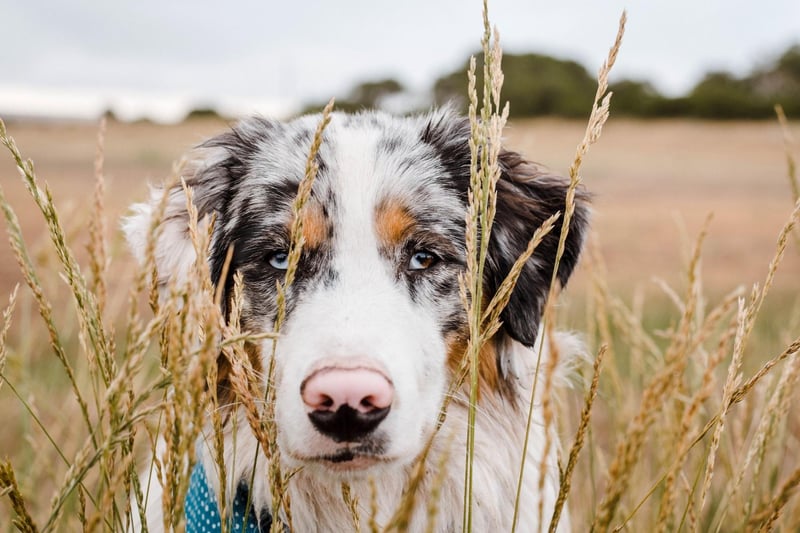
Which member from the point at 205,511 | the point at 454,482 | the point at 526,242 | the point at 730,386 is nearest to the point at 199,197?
the point at 205,511

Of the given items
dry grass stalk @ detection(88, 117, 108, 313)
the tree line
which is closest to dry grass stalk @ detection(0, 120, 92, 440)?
dry grass stalk @ detection(88, 117, 108, 313)

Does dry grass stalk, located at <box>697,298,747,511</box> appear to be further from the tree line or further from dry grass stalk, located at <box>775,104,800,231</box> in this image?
the tree line

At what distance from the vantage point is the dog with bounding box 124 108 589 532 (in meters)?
1.82

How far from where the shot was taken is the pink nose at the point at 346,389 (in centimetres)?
165

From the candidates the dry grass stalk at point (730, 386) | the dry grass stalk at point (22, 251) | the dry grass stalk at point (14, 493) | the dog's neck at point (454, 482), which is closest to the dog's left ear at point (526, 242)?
the dog's neck at point (454, 482)

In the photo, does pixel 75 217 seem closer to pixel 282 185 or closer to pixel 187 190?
pixel 282 185

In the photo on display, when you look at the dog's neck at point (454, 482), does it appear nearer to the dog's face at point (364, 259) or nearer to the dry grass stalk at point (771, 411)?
the dog's face at point (364, 259)

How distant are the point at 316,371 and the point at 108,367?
0.53 m

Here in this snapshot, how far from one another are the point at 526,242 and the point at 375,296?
2.85 ft

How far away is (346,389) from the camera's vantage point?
165 centimetres

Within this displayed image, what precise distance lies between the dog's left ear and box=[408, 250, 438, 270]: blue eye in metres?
0.33

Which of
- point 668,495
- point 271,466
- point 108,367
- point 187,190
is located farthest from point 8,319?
point 668,495

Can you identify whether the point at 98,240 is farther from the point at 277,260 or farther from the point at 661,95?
the point at 661,95

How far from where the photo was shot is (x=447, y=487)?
8.66 ft
